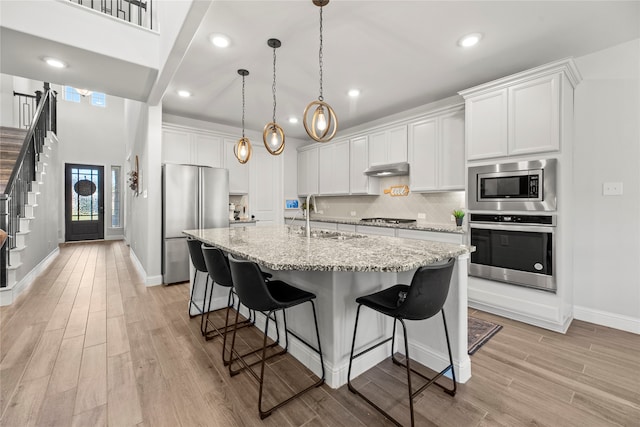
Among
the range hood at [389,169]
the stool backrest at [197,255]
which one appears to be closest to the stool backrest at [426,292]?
the stool backrest at [197,255]

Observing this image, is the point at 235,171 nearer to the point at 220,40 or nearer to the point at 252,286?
the point at 220,40

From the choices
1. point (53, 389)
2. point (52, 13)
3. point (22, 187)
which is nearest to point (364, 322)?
point (53, 389)

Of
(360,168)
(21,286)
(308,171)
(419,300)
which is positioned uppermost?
(308,171)

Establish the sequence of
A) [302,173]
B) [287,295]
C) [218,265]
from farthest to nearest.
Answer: [302,173] → [218,265] → [287,295]

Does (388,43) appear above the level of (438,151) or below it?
above

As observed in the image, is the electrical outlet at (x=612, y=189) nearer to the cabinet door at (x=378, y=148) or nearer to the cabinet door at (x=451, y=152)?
the cabinet door at (x=451, y=152)

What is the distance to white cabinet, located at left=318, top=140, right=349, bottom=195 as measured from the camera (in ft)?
17.3

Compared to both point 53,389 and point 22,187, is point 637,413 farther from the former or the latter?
point 22,187

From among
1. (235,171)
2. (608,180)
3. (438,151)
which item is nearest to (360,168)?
(438,151)

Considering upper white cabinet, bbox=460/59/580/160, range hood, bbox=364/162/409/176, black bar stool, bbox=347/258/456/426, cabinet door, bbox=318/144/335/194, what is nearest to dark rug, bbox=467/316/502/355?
black bar stool, bbox=347/258/456/426

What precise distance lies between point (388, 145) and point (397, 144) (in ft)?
0.54

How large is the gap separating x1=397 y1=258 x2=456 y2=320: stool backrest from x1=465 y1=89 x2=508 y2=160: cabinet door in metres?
2.14

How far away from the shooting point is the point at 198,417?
159cm

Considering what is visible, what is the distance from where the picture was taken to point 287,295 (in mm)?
1836
